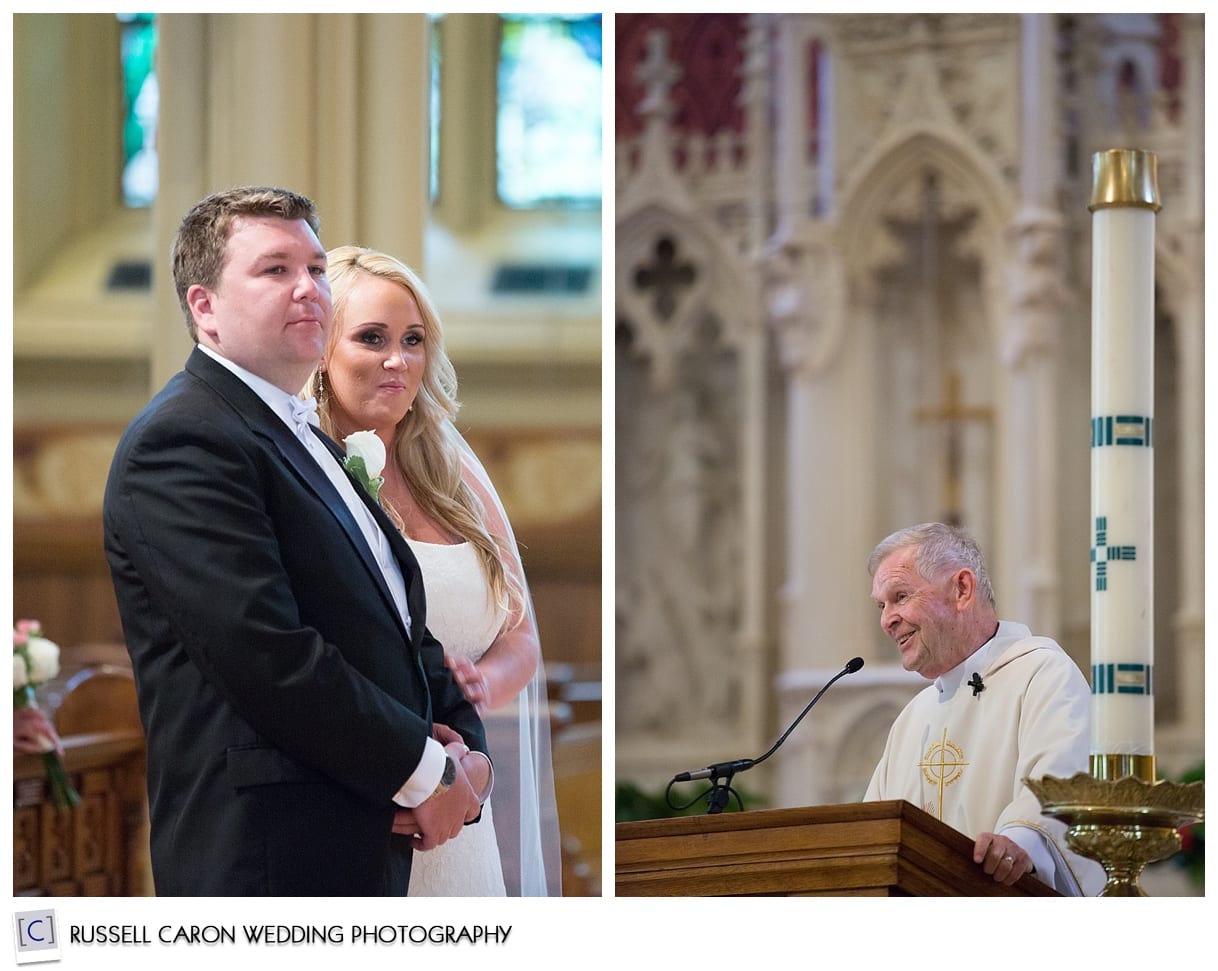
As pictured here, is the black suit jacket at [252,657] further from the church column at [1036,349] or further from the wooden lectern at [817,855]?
the church column at [1036,349]

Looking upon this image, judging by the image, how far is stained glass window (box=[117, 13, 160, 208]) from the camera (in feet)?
18.0

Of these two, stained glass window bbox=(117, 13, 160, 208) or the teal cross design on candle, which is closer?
the teal cross design on candle

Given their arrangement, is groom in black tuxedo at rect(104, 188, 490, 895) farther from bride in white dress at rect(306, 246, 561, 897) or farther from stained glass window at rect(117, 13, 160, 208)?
stained glass window at rect(117, 13, 160, 208)

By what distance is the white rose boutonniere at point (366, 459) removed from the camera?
5.05 meters

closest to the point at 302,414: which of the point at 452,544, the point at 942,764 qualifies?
the point at 452,544

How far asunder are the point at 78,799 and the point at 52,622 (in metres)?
0.69

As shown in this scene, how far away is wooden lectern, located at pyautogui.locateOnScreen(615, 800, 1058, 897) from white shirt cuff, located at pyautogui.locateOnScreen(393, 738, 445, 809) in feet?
1.81

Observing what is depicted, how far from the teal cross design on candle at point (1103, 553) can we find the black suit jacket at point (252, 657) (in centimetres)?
160

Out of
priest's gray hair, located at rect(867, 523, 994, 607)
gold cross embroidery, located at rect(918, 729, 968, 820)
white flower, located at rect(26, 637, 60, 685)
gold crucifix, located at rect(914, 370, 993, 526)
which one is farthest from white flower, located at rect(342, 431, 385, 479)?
gold crucifix, located at rect(914, 370, 993, 526)

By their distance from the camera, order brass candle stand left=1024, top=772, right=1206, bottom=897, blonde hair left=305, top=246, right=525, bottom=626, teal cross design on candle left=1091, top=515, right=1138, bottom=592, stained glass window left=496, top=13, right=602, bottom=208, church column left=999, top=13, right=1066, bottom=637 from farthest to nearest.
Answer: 1. church column left=999, top=13, right=1066, bottom=637
2. stained glass window left=496, top=13, right=602, bottom=208
3. blonde hair left=305, top=246, right=525, bottom=626
4. teal cross design on candle left=1091, top=515, right=1138, bottom=592
5. brass candle stand left=1024, top=772, right=1206, bottom=897

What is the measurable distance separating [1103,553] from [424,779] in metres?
1.66

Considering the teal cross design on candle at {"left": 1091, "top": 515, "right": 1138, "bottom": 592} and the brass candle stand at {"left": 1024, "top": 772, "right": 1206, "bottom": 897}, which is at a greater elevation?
the teal cross design on candle at {"left": 1091, "top": 515, "right": 1138, "bottom": 592}

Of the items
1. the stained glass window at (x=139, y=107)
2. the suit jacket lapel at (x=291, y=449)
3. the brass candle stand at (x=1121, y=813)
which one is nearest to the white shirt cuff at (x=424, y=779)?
the suit jacket lapel at (x=291, y=449)
